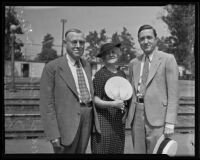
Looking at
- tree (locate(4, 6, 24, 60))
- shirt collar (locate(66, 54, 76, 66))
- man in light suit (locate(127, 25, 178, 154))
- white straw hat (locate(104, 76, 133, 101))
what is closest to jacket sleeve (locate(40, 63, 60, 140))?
shirt collar (locate(66, 54, 76, 66))

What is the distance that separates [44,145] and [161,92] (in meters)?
1.63

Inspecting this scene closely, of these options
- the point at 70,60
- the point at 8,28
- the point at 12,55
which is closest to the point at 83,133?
the point at 70,60

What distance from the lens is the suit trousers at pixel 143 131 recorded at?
9.73 ft

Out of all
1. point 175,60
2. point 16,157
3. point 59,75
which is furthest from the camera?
point 16,157

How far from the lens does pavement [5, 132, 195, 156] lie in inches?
126

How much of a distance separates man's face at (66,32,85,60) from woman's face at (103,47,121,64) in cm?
30

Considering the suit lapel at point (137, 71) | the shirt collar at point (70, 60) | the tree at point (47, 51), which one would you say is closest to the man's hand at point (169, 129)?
the suit lapel at point (137, 71)

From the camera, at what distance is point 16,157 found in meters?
3.27

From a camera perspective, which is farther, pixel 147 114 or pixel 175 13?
pixel 175 13

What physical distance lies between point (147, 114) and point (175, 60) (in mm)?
738

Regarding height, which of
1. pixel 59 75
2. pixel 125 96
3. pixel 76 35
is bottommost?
pixel 125 96

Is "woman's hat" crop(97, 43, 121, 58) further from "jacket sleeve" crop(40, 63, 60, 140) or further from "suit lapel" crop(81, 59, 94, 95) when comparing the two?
"jacket sleeve" crop(40, 63, 60, 140)

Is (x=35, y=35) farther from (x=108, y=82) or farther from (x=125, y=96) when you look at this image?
(x=125, y=96)
